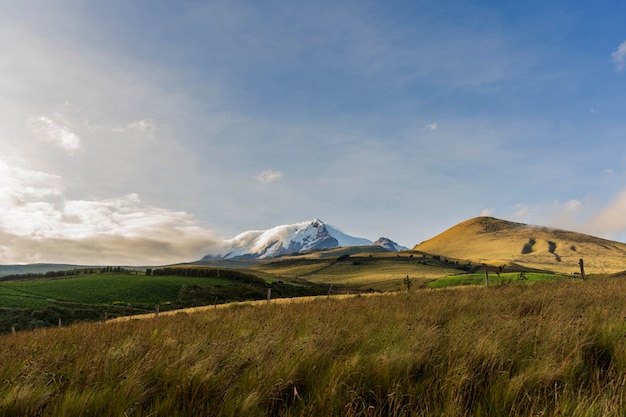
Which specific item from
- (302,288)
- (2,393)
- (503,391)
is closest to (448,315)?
(503,391)

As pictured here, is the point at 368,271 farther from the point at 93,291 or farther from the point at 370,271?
the point at 93,291

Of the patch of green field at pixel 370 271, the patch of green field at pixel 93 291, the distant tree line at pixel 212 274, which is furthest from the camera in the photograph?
the patch of green field at pixel 370 271

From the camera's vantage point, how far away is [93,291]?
257 ft

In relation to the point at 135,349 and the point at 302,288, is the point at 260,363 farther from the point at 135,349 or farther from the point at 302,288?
the point at 302,288

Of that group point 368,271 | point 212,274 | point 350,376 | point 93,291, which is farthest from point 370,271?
point 350,376

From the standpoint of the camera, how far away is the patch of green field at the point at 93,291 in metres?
65.9

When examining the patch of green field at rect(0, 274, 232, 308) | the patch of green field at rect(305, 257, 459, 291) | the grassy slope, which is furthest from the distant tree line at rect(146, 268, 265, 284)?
→ the patch of green field at rect(305, 257, 459, 291)

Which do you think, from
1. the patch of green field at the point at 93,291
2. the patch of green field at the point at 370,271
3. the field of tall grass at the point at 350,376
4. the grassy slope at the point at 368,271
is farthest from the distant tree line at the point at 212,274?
the field of tall grass at the point at 350,376

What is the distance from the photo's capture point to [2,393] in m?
3.66

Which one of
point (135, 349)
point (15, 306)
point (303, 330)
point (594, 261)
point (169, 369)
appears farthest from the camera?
point (594, 261)

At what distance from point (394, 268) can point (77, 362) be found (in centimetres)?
15814

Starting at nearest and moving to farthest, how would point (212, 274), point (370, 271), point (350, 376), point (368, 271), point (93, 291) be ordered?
point (350, 376)
point (93, 291)
point (212, 274)
point (370, 271)
point (368, 271)

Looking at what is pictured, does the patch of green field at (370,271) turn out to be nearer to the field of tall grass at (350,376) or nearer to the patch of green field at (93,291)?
the patch of green field at (93,291)

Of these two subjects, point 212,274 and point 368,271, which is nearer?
point 212,274
